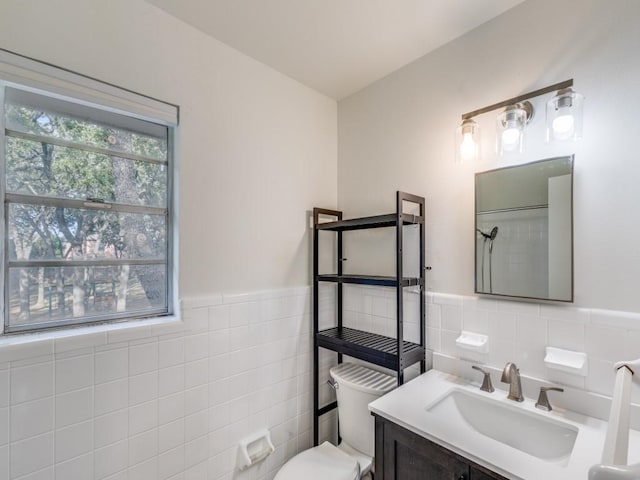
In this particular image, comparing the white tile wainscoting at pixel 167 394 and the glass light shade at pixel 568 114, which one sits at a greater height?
the glass light shade at pixel 568 114

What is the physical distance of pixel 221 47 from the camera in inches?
60.6

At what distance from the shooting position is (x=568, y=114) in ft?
3.78

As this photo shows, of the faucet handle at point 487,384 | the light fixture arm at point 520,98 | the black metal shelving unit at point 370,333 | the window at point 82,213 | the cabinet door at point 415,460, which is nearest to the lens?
the cabinet door at point 415,460

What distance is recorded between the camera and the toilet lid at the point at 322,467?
1450 millimetres

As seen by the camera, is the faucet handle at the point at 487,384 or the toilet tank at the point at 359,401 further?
the toilet tank at the point at 359,401

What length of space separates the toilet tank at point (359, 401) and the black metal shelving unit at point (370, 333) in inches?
6.0

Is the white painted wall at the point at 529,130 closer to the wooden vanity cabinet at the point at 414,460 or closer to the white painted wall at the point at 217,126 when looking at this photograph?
the white painted wall at the point at 217,126

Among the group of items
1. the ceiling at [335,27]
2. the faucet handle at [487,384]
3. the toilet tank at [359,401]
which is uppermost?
the ceiling at [335,27]

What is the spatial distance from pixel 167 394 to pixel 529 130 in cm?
195

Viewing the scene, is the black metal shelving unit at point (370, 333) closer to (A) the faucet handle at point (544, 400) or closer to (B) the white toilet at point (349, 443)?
(B) the white toilet at point (349, 443)

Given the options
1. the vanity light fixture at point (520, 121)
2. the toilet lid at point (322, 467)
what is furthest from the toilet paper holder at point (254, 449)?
the vanity light fixture at point (520, 121)

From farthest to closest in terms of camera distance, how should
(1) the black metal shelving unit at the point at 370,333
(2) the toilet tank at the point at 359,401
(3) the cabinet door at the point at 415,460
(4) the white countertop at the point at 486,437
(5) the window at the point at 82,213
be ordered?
(2) the toilet tank at the point at 359,401 < (1) the black metal shelving unit at the point at 370,333 < (5) the window at the point at 82,213 < (3) the cabinet door at the point at 415,460 < (4) the white countertop at the point at 486,437

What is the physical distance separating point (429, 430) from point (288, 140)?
1602 mm

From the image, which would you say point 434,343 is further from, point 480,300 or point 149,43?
point 149,43
